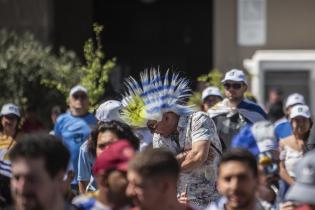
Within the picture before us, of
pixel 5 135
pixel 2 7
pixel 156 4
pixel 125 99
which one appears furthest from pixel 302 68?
pixel 125 99

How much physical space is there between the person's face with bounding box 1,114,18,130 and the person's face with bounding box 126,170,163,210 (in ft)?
23.1

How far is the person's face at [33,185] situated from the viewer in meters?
6.02

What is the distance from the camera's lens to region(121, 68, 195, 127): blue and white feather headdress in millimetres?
9148

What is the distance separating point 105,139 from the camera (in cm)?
810

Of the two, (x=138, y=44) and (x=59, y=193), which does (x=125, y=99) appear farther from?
(x=138, y=44)

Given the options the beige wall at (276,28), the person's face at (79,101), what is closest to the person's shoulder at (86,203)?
the person's face at (79,101)

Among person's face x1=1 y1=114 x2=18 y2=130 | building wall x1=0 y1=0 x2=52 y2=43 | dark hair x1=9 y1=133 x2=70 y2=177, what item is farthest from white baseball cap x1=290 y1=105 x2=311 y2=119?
building wall x1=0 y1=0 x2=52 y2=43

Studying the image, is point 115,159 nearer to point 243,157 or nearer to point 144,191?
point 144,191

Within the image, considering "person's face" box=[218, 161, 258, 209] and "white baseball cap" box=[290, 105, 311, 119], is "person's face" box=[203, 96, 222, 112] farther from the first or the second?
"person's face" box=[218, 161, 258, 209]

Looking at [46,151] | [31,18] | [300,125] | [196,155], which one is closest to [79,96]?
[300,125]

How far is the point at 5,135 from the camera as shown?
1277 cm

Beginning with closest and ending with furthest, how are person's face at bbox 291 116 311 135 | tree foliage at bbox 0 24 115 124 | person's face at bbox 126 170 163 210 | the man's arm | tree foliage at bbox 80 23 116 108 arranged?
1. person's face at bbox 126 170 163 210
2. the man's arm
3. person's face at bbox 291 116 311 135
4. tree foliage at bbox 80 23 116 108
5. tree foliage at bbox 0 24 115 124

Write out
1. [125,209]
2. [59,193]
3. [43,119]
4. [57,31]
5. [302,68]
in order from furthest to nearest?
1. [57,31]
2. [302,68]
3. [43,119]
4. [125,209]
5. [59,193]

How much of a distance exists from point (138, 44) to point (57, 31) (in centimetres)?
189
